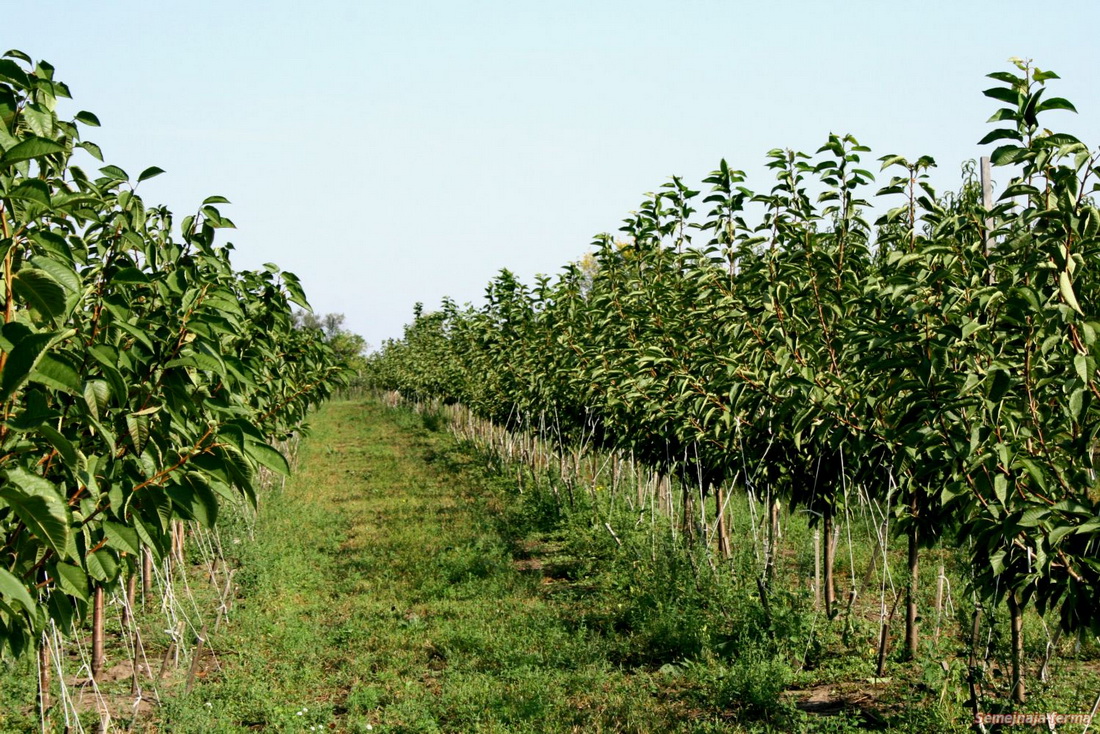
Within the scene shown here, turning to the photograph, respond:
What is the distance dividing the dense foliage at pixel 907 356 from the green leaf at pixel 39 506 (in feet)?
10.7

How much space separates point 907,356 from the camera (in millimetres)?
4445

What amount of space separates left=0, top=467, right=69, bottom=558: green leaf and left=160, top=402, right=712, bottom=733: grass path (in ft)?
14.5

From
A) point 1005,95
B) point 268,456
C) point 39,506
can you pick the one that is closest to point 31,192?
point 39,506

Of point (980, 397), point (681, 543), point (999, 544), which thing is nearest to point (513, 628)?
point (681, 543)

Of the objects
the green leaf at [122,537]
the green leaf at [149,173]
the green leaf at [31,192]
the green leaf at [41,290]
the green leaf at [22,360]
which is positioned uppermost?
the green leaf at [149,173]

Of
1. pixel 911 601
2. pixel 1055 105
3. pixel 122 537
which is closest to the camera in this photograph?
pixel 122 537

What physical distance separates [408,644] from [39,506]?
22.0ft

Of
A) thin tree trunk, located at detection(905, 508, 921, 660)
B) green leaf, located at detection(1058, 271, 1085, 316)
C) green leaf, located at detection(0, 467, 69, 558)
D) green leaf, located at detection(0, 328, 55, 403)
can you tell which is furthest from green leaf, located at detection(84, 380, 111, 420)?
thin tree trunk, located at detection(905, 508, 921, 660)

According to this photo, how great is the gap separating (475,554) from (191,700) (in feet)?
16.9

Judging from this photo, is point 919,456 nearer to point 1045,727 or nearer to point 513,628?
point 1045,727

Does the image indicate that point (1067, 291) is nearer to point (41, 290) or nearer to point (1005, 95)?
point (1005, 95)

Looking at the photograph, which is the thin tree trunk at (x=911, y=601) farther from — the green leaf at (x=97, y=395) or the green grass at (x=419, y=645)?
the green leaf at (x=97, y=395)

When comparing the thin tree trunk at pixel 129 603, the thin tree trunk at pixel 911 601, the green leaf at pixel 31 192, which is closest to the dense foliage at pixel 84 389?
the green leaf at pixel 31 192

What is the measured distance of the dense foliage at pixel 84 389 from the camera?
7.20ft
